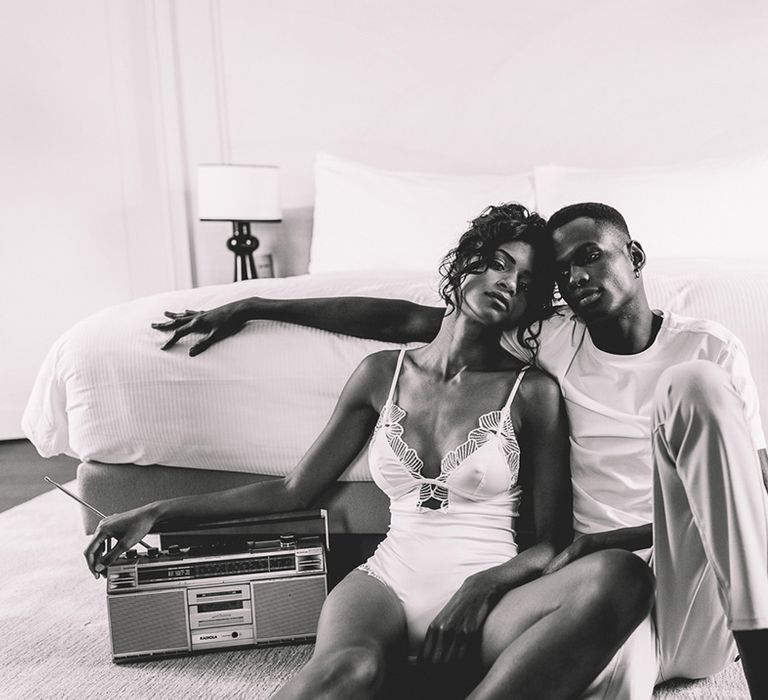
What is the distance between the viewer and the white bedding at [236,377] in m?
1.77

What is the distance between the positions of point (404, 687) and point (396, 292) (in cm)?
82

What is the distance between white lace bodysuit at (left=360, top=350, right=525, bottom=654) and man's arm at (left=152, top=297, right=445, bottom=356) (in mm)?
287

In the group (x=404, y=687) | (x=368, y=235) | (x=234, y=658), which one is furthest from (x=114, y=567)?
(x=368, y=235)

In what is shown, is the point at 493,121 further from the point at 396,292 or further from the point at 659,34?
the point at 396,292

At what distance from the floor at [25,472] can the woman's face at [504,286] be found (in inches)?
84.4

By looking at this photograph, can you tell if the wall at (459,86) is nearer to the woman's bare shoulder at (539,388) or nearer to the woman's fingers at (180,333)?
the woman's fingers at (180,333)

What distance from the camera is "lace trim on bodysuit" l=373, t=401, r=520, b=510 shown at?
145 centimetres

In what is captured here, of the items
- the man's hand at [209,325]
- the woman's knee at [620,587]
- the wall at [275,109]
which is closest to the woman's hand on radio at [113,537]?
the man's hand at [209,325]

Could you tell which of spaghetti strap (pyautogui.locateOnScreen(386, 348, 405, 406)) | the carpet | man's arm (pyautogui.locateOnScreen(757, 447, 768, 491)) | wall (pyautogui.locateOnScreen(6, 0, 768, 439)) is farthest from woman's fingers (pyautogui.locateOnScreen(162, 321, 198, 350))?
wall (pyautogui.locateOnScreen(6, 0, 768, 439))

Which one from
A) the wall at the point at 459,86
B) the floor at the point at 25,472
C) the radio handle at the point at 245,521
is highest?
the wall at the point at 459,86

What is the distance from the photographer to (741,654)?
105cm

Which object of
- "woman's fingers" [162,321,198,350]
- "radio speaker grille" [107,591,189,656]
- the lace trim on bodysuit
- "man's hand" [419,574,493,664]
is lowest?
"radio speaker grille" [107,591,189,656]

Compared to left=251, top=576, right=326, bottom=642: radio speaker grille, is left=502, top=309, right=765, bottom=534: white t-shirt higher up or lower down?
higher up

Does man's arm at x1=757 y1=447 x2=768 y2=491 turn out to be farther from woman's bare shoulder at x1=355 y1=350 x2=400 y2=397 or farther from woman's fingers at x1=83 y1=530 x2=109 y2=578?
woman's fingers at x1=83 y1=530 x2=109 y2=578
